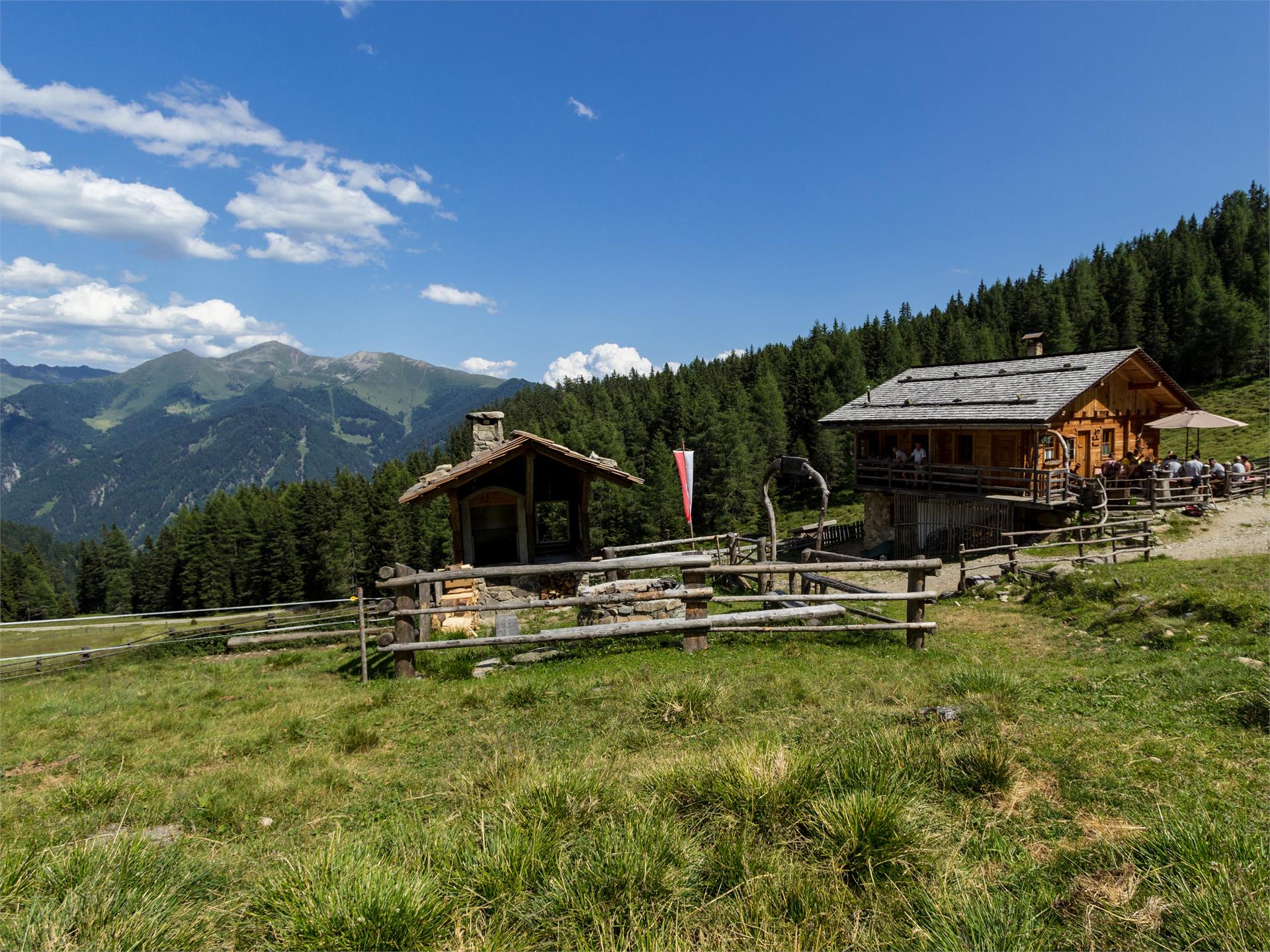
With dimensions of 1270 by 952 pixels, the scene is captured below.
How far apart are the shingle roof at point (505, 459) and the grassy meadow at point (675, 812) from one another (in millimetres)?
6787

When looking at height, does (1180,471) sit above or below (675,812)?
above

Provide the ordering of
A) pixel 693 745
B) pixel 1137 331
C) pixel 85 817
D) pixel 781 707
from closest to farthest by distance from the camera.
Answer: pixel 85 817
pixel 693 745
pixel 781 707
pixel 1137 331

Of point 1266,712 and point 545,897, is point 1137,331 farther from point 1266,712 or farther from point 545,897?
point 545,897

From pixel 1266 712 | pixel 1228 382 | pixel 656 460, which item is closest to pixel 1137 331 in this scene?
pixel 1228 382

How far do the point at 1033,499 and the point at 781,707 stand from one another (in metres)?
21.8

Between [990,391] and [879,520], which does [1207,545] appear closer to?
[990,391]

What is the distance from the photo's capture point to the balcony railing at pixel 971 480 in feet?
76.4

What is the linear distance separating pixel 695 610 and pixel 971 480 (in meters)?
21.7

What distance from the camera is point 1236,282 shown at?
7962cm

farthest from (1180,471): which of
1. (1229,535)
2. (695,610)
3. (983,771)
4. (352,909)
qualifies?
(352,909)

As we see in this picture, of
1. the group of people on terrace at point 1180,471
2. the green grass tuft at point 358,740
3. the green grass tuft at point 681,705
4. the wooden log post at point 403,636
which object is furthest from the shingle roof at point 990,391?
the green grass tuft at point 358,740

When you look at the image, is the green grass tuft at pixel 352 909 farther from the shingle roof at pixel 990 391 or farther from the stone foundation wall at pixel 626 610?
the shingle roof at pixel 990 391

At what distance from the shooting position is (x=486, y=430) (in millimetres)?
16859

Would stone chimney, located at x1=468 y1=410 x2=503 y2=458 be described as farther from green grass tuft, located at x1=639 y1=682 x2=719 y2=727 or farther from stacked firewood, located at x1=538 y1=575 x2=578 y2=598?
green grass tuft, located at x1=639 y1=682 x2=719 y2=727
